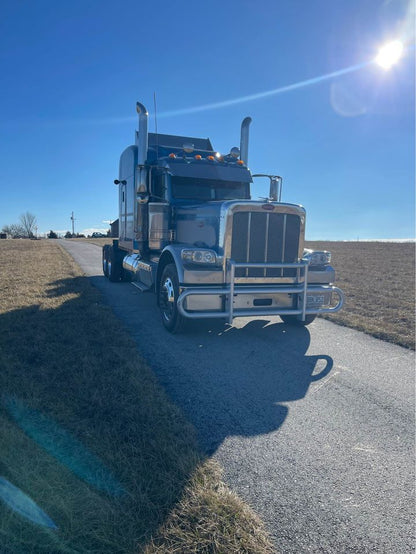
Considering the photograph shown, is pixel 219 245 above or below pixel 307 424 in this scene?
above

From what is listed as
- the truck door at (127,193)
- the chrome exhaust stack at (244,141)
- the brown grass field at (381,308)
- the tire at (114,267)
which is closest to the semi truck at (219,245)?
the chrome exhaust stack at (244,141)

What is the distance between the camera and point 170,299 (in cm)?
598

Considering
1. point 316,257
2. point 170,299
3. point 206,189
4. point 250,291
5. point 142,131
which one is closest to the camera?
point 250,291

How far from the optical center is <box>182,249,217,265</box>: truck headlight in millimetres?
5594

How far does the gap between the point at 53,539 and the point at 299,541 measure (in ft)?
4.23

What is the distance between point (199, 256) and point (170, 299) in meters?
0.90

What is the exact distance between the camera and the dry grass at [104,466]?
1.94 m

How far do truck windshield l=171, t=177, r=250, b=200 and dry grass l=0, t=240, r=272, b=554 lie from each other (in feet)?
12.1

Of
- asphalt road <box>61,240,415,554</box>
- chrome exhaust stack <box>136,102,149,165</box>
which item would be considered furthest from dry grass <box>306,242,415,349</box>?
chrome exhaust stack <box>136,102,149,165</box>

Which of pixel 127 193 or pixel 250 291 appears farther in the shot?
pixel 127 193

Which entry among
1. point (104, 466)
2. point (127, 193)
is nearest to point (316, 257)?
point (104, 466)

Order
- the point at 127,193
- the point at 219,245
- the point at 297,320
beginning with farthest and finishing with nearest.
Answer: the point at 127,193 < the point at 297,320 < the point at 219,245

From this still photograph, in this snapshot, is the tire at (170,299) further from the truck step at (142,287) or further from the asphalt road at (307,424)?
the truck step at (142,287)

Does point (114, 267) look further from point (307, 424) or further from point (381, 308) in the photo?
point (307, 424)
